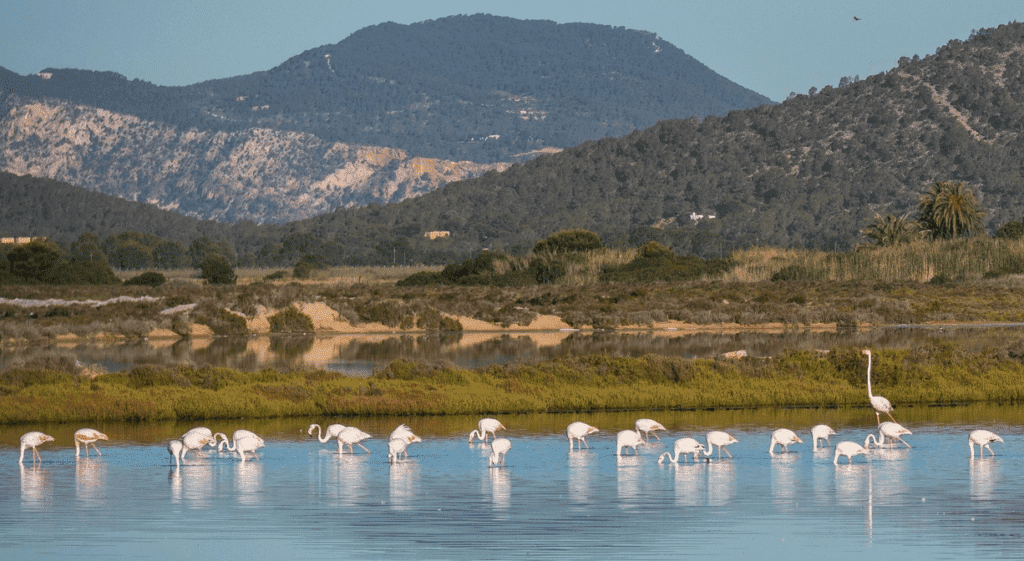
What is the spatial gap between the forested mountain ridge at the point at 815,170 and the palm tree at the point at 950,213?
4480cm

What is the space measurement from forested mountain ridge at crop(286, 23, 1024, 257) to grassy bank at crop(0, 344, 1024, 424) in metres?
125

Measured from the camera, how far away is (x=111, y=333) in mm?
49719

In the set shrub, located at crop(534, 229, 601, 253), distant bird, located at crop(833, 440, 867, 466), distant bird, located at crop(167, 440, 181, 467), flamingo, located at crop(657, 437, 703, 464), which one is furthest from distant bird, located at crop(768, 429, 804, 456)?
shrub, located at crop(534, 229, 601, 253)

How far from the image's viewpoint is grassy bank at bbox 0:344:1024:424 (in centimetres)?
2500

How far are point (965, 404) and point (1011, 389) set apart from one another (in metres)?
1.32

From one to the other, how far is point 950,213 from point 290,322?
66952 millimetres

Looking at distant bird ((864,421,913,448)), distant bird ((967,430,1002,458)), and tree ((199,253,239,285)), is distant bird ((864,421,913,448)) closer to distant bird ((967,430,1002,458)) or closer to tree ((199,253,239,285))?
distant bird ((967,430,1002,458))

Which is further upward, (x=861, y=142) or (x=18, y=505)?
(x=861, y=142)

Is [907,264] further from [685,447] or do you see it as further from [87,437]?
[87,437]

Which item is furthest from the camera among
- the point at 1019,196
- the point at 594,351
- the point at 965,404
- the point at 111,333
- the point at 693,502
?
the point at 1019,196

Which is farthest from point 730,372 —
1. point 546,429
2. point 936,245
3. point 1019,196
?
point 1019,196

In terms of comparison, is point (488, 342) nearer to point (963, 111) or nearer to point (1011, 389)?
point (1011, 389)

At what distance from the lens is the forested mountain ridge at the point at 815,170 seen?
166 metres

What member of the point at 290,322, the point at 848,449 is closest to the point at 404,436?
the point at 848,449
